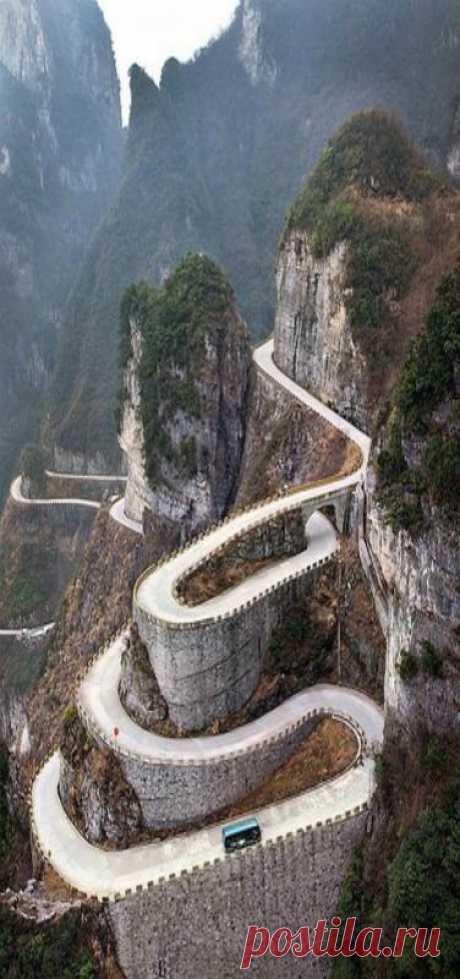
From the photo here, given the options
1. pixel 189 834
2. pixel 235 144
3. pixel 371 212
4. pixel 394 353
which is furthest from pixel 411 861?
pixel 235 144

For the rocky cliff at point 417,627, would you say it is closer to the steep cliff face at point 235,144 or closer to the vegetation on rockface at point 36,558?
the vegetation on rockface at point 36,558

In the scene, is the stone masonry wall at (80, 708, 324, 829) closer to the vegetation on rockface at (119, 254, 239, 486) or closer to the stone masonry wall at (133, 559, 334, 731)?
the stone masonry wall at (133, 559, 334, 731)

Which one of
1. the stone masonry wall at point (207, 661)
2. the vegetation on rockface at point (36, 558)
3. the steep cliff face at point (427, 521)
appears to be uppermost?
the steep cliff face at point (427, 521)

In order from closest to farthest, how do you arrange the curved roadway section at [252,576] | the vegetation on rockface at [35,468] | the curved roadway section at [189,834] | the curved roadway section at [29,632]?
the curved roadway section at [189,834] < the curved roadway section at [252,576] < the curved roadway section at [29,632] < the vegetation on rockface at [35,468]

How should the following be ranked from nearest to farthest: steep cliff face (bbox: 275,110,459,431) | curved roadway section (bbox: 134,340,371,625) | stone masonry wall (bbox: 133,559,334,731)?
stone masonry wall (bbox: 133,559,334,731) → curved roadway section (bbox: 134,340,371,625) → steep cliff face (bbox: 275,110,459,431)

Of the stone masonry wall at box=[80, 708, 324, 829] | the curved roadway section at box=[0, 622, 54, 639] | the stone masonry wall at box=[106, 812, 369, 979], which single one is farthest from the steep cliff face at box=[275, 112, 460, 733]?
the curved roadway section at box=[0, 622, 54, 639]

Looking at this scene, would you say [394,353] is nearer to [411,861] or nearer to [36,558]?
[411,861]

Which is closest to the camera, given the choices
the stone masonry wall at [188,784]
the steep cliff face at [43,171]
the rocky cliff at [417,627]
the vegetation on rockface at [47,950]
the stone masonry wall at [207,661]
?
the rocky cliff at [417,627]

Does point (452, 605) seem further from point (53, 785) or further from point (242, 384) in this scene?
point (242, 384)

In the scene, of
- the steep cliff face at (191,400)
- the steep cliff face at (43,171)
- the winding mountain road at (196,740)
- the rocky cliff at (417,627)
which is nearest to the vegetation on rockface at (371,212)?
the steep cliff face at (191,400)
